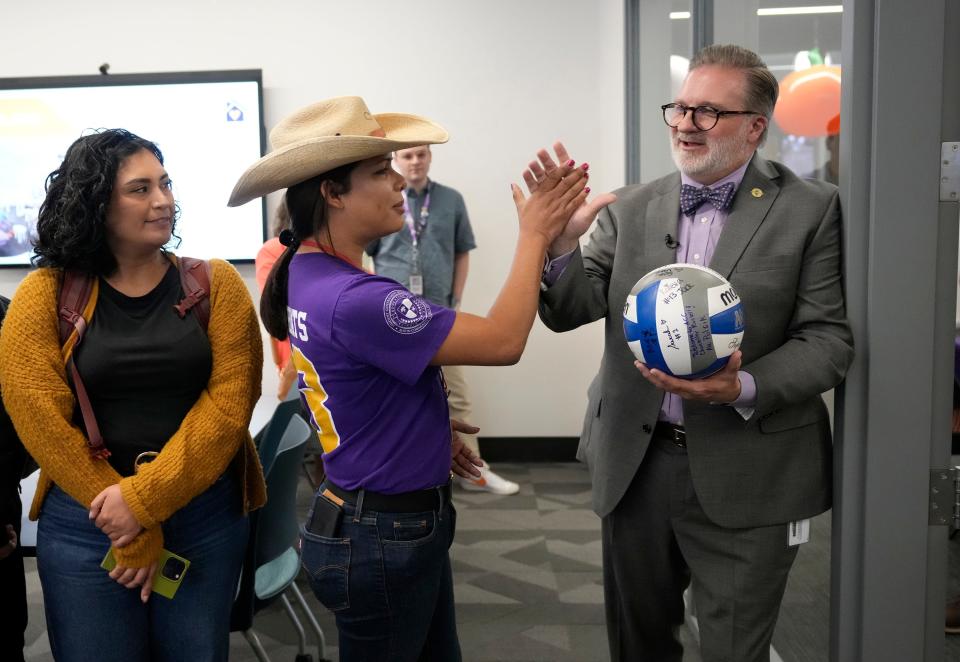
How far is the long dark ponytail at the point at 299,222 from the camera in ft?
5.44

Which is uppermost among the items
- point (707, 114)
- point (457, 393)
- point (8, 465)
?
point (707, 114)

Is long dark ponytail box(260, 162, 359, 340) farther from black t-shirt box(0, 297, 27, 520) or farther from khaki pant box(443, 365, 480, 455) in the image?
khaki pant box(443, 365, 480, 455)

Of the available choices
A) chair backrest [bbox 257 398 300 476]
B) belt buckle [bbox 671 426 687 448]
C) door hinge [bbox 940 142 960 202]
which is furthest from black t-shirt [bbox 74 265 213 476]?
door hinge [bbox 940 142 960 202]

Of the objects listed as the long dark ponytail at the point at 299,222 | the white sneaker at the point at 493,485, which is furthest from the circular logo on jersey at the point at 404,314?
the white sneaker at the point at 493,485

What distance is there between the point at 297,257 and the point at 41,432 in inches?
24.6

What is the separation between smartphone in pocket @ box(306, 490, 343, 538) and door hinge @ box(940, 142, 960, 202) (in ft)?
4.26

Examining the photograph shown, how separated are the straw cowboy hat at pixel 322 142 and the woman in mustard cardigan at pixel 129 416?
0.93 ft

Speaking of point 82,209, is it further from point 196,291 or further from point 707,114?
point 707,114

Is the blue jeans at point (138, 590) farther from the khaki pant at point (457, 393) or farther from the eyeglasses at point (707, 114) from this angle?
the khaki pant at point (457, 393)

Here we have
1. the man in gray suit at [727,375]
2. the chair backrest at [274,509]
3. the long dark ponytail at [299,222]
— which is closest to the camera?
the long dark ponytail at [299,222]

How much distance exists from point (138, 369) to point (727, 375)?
1170 millimetres

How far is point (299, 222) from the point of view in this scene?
1693mm

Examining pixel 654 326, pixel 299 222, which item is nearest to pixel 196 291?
pixel 299 222

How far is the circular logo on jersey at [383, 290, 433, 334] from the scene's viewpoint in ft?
4.99
